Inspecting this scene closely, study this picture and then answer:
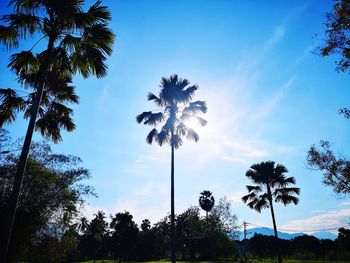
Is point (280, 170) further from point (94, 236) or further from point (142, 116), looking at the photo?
point (94, 236)

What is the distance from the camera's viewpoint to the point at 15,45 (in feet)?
34.6

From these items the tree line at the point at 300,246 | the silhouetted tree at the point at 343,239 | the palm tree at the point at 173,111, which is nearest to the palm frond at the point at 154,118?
the palm tree at the point at 173,111

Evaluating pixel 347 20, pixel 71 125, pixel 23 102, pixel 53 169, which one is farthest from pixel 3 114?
pixel 347 20

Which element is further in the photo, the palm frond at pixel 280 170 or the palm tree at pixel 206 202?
the palm tree at pixel 206 202

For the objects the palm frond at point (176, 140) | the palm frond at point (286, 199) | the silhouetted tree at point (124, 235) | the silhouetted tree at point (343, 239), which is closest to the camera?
the palm frond at point (176, 140)

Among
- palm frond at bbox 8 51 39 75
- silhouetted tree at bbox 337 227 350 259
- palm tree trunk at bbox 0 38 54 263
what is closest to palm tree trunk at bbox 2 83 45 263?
palm tree trunk at bbox 0 38 54 263

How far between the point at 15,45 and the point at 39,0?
2052 mm

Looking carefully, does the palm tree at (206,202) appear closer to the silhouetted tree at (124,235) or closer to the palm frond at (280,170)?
Answer: the silhouetted tree at (124,235)

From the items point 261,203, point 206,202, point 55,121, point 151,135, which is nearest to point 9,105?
point 55,121

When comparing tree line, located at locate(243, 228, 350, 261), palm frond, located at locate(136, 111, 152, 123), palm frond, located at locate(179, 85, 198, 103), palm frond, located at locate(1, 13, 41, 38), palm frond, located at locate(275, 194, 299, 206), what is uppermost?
palm frond, located at locate(179, 85, 198, 103)

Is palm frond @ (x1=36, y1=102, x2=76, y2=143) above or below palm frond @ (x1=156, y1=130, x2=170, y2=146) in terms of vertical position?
below

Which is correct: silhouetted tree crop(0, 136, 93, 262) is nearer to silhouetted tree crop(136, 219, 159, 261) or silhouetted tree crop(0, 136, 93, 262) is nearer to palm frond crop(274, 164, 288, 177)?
palm frond crop(274, 164, 288, 177)

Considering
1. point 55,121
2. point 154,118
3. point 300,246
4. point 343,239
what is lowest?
point 300,246

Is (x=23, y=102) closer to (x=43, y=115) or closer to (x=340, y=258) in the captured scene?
(x=43, y=115)
